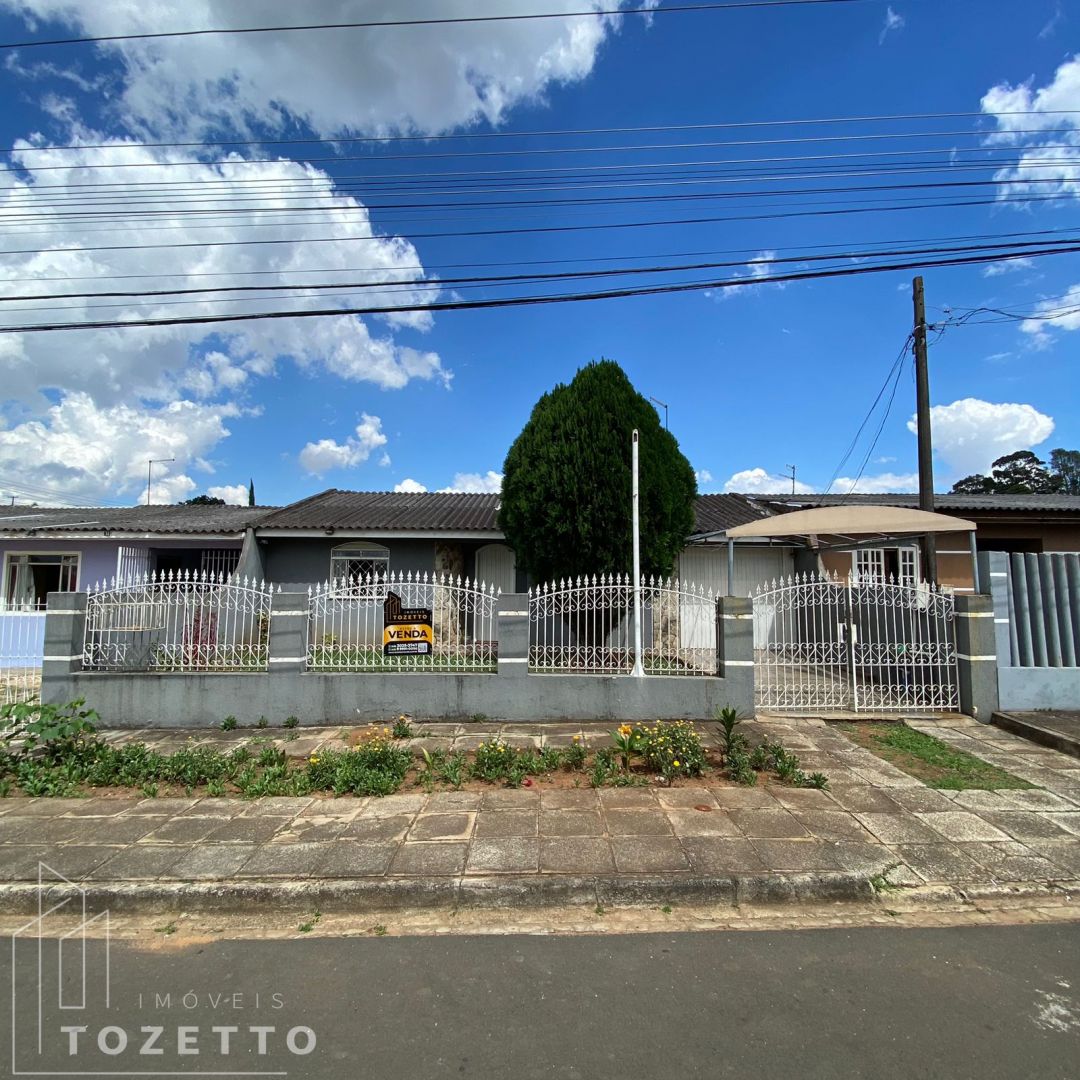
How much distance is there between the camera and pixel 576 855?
411 cm

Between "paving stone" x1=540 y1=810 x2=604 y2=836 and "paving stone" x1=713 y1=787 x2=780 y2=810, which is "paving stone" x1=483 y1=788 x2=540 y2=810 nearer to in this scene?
"paving stone" x1=540 y1=810 x2=604 y2=836

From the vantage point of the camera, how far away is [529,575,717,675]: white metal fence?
7.68 metres

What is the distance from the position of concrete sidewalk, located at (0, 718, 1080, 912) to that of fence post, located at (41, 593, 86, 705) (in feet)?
8.76

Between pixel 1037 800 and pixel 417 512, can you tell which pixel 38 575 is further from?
pixel 1037 800

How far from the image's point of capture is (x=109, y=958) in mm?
3217

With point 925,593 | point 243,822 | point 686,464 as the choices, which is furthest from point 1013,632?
point 243,822

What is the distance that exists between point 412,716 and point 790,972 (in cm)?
528

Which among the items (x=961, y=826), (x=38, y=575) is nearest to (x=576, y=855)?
(x=961, y=826)

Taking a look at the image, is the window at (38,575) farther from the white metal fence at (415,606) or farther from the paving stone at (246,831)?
the paving stone at (246,831)

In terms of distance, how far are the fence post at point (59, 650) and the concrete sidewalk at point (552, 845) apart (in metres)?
2.67

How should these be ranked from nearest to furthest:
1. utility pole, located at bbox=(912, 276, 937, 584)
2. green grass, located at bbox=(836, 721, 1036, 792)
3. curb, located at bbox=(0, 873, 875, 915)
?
1. curb, located at bbox=(0, 873, 875, 915)
2. green grass, located at bbox=(836, 721, 1036, 792)
3. utility pole, located at bbox=(912, 276, 937, 584)

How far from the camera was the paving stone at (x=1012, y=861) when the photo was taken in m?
3.93

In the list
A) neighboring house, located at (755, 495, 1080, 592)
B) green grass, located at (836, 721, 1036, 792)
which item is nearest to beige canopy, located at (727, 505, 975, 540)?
green grass, located at (836, 721, 1036, 792)

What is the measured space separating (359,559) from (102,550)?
565 centimetres
